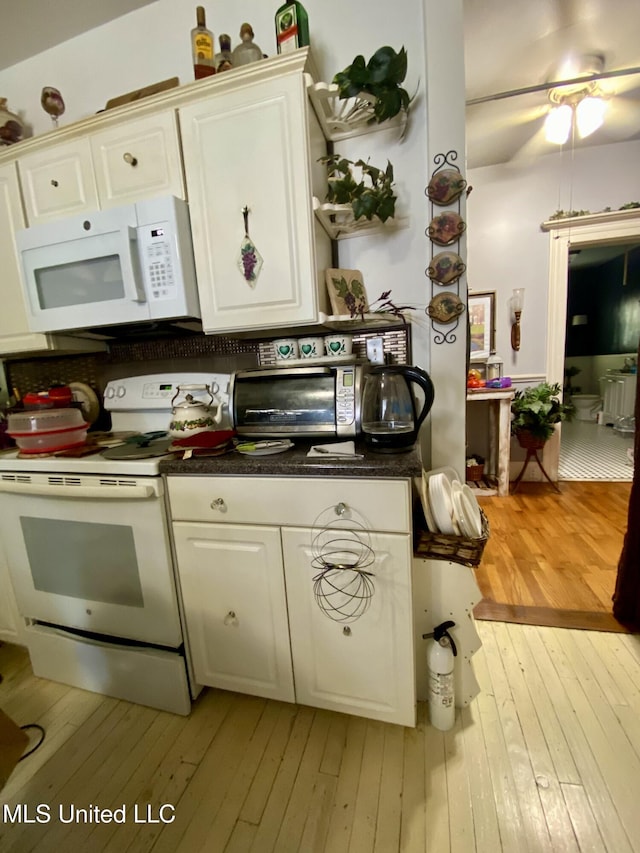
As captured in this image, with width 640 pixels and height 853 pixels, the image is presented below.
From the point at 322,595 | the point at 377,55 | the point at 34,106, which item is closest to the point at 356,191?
the point at 377,55

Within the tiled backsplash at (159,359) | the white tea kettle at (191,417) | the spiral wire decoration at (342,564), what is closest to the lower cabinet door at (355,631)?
the spiral wire decoration at (342,564)

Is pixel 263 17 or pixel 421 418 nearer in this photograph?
pixel 421 418

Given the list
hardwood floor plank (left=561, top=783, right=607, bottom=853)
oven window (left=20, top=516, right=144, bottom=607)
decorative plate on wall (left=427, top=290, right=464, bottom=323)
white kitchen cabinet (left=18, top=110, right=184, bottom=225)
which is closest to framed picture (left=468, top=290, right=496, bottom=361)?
decorative plate on wall (left=427, top=290, right=464, bottom=323)

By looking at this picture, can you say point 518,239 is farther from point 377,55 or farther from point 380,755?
point 380,755

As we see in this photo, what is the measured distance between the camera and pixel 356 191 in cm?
124

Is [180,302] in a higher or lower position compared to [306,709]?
higher

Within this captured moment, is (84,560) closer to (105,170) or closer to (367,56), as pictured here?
(105,170)

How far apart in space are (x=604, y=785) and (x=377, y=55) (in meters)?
2.21

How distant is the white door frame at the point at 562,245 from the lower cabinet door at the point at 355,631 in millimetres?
2821

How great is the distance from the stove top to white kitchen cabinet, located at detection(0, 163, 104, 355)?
0.30 meters

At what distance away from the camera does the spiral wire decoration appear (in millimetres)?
1001

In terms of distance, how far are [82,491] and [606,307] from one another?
7.63 metres

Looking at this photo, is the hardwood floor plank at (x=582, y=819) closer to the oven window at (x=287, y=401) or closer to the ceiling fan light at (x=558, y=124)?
the oven window at (x=287, y=401)

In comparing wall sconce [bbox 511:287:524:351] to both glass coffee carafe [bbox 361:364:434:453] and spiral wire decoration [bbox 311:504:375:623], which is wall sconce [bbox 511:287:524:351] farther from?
spiral wire decoration [bbox 311:504:375:623]
